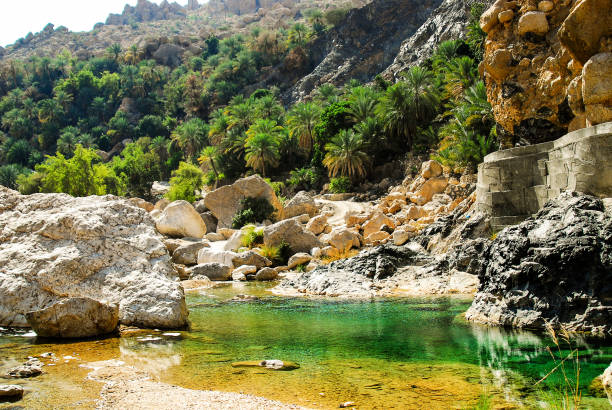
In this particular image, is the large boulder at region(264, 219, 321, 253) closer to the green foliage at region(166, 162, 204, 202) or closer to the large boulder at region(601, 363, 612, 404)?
the large boulder at region(601, 363, 612, 404)

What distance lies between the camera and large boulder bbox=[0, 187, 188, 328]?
7520mm

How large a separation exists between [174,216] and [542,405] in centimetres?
2153

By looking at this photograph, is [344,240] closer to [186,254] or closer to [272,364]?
[186,254]

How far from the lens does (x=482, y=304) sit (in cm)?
797

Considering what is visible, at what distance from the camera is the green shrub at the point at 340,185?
37375 millimetres

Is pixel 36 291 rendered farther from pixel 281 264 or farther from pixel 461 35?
pixel 461 35

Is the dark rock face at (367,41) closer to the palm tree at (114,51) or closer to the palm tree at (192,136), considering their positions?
the palm tree at (192,136)

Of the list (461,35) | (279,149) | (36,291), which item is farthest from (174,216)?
(461,35)

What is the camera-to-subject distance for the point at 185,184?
3778 cm

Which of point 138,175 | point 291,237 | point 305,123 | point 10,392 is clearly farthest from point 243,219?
point 138,175

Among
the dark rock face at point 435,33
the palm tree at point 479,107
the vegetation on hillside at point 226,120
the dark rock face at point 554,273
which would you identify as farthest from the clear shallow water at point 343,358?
the dark rock face at point 435,33

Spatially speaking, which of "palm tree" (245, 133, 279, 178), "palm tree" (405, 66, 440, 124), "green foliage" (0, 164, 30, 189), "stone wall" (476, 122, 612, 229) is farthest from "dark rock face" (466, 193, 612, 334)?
"green foliage" (0, 164, 30, 189)

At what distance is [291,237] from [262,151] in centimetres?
2607

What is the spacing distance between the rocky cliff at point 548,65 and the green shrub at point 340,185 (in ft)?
63.8
